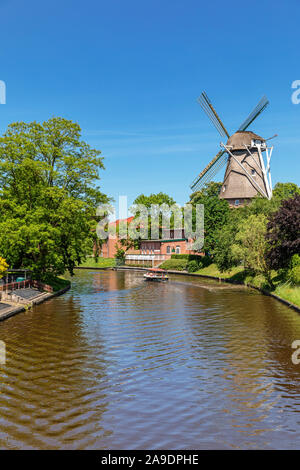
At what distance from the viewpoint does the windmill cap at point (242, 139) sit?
3125 inches

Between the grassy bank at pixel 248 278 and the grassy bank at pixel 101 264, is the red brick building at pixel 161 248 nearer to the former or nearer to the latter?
the grassy bank at pixel 101 264

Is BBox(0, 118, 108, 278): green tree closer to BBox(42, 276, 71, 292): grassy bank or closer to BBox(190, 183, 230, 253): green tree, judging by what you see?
BBox(42, 276, 71, 292): grassy bank

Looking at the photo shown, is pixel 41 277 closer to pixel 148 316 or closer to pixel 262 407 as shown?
pixel 148 316

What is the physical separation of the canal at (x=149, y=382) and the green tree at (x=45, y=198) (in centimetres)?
1140

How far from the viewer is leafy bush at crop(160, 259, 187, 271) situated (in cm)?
8619

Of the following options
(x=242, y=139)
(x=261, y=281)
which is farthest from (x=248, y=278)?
(x=242, y=139)

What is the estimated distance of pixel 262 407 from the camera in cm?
1284

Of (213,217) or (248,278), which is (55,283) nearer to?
(248,278)

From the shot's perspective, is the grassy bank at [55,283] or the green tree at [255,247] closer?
the green tree at [255,247]

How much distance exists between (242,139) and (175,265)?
1105 inches

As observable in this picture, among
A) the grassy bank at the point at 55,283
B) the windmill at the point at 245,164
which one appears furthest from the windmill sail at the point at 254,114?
the grassy bank at the point at 55,283

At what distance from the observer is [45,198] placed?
42562 millimetres

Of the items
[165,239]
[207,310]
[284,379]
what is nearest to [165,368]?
[284,379]

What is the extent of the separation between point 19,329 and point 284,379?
15511 mm
